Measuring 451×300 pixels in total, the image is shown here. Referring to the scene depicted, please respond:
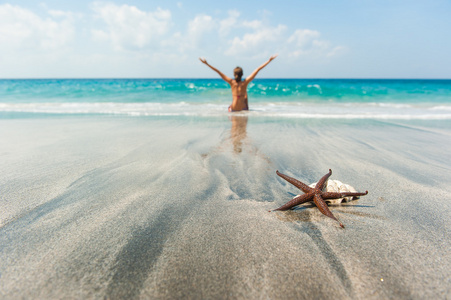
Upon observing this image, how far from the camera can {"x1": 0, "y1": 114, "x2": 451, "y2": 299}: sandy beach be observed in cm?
150

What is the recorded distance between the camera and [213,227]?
212 centimetres

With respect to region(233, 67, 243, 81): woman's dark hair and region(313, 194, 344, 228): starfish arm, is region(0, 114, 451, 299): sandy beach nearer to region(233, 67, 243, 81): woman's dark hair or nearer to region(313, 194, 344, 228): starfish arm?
region(313, 194, 344, 228): starfish arm

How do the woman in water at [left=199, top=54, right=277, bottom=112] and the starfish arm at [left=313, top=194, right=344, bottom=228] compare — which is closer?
the starfish arm at [left=313, top=194, right=344, bottom=228]

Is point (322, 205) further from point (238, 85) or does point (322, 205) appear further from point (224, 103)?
point (224, 103)

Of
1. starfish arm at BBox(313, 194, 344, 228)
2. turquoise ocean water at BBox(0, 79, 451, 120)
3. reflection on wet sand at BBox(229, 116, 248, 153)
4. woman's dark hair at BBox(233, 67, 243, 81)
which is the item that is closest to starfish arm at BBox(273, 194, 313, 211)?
starfish arm at BBox(313, 194, 344, 228)

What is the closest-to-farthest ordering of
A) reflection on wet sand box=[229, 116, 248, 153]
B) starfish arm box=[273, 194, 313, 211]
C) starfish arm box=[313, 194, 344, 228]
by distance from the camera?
starfish arm box=[313, 194, 344, 228] < starfish arm box=[273, 194, 313, 211] < reflection on wet sand box=[229, 116, 248, 153]

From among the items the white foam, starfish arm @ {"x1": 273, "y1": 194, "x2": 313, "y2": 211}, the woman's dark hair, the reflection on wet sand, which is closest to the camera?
starfish arm @ {"x1": 273, "y1": 194, "x2": 313, "y2": 211}

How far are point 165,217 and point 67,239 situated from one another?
742mm

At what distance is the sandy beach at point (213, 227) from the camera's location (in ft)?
4.92

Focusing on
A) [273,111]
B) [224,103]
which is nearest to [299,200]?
[273,111]

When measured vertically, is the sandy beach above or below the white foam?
above

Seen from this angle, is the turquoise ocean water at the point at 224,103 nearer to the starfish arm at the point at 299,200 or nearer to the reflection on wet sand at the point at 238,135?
the reflection on wet sand at the point at 238,135

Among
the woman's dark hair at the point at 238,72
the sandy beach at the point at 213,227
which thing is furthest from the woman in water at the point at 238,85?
the sandy beach at the point at 213,227

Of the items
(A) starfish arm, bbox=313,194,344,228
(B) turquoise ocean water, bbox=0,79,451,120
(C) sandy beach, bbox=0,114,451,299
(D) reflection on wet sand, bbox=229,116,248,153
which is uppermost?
(A) starfish arm, bbox=313,194,344,228
